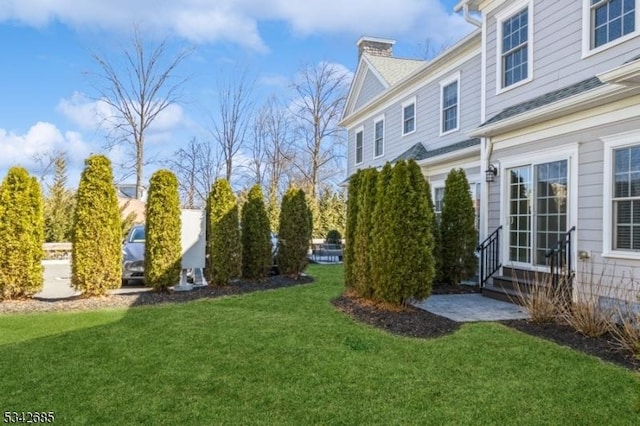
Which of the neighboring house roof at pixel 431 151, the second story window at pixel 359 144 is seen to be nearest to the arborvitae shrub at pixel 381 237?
the neighboring house roof at pixel 431 151

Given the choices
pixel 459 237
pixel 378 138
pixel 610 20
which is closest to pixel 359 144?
pixel 378 138

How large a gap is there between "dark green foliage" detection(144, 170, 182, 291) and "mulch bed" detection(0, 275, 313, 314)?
348 millimetres

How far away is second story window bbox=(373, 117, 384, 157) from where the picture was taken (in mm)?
15125

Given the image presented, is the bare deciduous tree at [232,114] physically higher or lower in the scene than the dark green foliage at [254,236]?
higher

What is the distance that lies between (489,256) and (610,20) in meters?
4.27

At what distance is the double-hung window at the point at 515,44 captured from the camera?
309 inches

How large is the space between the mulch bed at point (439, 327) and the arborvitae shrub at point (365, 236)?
0.93 feet

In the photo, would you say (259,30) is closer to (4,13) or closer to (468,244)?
(4,13)

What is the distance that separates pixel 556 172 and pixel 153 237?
704cm

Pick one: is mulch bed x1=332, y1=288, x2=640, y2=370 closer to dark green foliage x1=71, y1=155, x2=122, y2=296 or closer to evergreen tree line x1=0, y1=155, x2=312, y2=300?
evergreen tree line x1=0, y1=155, x2=312, y2=300

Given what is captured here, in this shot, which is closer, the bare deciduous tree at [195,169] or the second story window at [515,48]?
the second story window at [515,48]

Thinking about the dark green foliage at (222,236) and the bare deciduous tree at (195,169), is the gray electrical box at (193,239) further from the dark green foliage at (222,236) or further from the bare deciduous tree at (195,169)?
the bare deciduous tree at (195,169)

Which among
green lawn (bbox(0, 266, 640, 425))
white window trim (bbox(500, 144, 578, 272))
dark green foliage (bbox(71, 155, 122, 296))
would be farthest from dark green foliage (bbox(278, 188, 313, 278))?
green lawn (bbox(0, 266, 640, 425))

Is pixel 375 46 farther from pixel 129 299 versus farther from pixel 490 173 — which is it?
pixel 129 299
